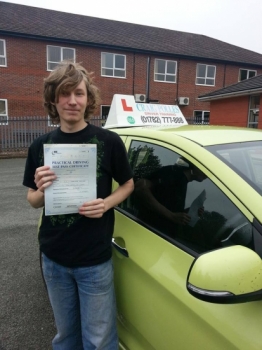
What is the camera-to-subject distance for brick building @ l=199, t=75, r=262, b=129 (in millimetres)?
13312

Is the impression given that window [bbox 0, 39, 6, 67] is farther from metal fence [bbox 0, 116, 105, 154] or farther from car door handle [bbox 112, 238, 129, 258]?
car door handle [bbox 112, 238, 129, 258]

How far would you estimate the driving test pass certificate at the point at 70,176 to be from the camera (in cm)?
136

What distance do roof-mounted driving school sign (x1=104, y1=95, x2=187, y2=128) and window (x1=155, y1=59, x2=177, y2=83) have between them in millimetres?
18169

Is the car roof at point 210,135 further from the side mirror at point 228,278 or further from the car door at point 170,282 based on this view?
the side mirror at point 228,278

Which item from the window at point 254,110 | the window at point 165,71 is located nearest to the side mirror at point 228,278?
the window at point 254,110

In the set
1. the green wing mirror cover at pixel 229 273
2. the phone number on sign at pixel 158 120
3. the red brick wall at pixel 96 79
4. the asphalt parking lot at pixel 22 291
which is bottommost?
the asphalt parking lot at pixel 22 291

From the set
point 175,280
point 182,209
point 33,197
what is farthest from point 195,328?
point 33,197

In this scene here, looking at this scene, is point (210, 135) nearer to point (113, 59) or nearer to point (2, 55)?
point (2, 55)

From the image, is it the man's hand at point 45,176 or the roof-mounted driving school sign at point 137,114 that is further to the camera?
the roof-mounted driving school sign at point 137,114

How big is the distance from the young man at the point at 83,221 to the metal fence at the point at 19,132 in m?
13.9

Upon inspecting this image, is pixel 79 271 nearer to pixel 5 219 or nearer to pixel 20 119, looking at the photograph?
pixel 5 219

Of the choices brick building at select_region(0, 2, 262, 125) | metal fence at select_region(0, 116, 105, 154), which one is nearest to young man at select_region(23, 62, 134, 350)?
metal fence at select_region(0, 116, 105, 154)

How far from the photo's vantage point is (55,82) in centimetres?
143

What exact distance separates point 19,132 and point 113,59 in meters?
8.42
